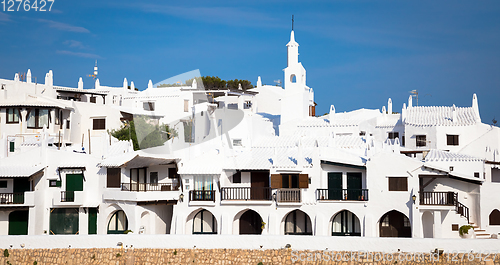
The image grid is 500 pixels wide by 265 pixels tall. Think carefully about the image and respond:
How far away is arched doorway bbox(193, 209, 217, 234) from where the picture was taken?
132 feet

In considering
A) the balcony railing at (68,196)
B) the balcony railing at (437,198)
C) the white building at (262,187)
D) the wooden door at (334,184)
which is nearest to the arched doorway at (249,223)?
the white building at (262,187)

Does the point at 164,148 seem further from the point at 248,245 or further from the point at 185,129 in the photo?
the point at 185,129

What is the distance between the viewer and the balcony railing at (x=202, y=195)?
3834 cm

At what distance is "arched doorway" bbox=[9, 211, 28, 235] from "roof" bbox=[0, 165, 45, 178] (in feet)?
10.0

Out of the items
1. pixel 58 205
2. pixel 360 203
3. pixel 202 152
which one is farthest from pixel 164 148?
pixel 360 203

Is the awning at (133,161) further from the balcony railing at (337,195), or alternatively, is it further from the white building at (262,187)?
the balcony railing at (337,195)

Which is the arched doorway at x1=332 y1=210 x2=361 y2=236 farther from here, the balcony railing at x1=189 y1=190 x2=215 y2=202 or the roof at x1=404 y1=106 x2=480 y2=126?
the roof at x1=404 y1=106 x2=480 y2=126

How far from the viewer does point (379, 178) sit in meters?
36.0

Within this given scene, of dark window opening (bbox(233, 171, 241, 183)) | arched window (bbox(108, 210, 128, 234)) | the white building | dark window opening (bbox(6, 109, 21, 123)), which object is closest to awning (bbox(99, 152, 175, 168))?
the white building

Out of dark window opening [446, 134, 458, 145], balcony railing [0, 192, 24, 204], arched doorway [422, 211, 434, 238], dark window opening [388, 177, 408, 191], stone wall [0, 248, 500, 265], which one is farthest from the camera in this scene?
dark window opening [446, 134, 458, 145]

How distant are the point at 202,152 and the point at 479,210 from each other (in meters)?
18.3

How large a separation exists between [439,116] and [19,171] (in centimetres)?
3366

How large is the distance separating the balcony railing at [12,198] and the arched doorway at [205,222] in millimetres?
11720

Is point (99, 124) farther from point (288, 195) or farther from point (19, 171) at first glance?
point (288, 195)
